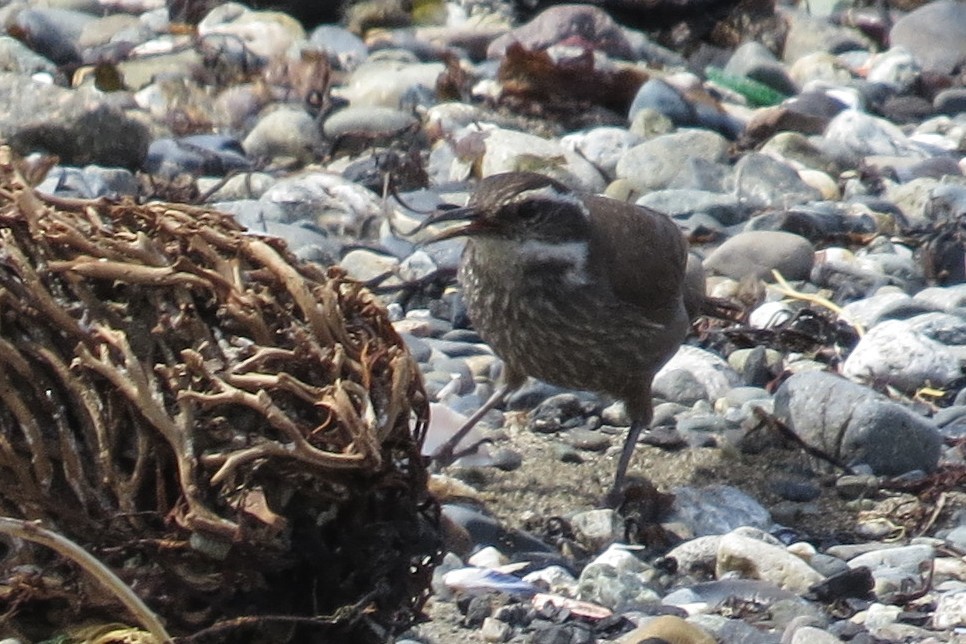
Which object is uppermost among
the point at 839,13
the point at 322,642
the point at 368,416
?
the point at 368,416

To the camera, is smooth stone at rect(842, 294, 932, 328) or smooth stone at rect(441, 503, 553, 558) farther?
smooth stone at rect(842, 294, 932, 328)

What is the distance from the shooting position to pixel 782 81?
40.0ft

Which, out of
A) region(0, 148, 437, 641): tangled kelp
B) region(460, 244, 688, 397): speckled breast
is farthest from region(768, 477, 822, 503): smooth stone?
Result: region(0, 148, 437, 641): tangled kelp

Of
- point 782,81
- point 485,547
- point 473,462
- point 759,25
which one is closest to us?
point 485,547

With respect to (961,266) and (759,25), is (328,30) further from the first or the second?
(961,266)

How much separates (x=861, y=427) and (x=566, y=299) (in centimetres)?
115

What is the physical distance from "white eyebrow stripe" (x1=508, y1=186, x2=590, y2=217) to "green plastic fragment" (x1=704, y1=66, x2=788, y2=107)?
5.53m

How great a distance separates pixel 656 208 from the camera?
9312 millimetres

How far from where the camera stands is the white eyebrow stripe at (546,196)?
248 inches

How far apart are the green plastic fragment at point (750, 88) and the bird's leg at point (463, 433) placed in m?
5.51

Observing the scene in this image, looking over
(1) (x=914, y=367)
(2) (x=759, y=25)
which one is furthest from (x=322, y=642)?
→ (2) (x=759, y=25)

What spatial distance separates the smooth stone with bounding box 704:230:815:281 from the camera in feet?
28.3

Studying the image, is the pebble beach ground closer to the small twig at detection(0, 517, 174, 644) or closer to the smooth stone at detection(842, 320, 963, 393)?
the smooth stone at detection(842, 320, 963, 393)

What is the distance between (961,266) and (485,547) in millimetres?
4154
